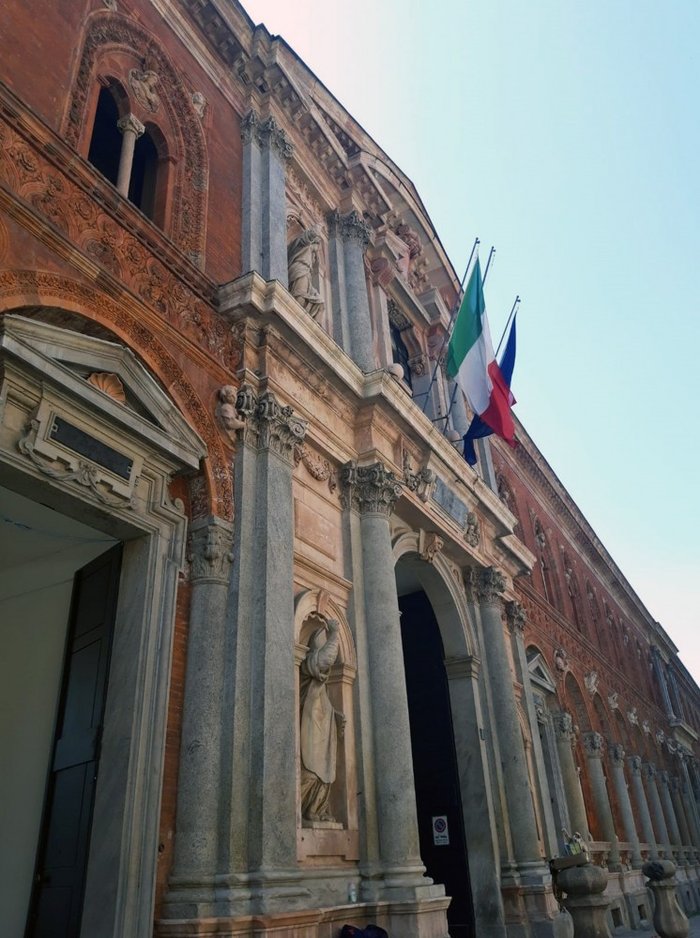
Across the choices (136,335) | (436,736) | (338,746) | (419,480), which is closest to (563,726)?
(436,736)

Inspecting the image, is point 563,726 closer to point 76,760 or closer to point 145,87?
point 76,760

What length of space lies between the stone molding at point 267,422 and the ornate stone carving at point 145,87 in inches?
126

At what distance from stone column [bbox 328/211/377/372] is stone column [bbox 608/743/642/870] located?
1294 cm

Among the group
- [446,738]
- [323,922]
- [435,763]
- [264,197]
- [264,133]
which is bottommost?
[323,922]

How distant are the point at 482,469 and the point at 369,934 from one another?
30.2ft

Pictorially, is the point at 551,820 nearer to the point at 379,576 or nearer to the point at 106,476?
the point at 379,576

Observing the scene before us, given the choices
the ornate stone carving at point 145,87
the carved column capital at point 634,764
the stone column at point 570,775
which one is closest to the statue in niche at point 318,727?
the ornate stone carving at point 145,87

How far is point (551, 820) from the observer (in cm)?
1232

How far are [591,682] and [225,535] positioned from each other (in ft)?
48.4

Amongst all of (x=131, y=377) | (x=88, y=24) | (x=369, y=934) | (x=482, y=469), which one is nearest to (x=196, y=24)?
(x=88, y=24)

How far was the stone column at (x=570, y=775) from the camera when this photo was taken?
14648 millimetres

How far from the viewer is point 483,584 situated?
12.0m

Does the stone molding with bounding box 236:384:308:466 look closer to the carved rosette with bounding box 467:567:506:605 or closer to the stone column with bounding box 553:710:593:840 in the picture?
the carved rosette with bounding box 467:567:506:605

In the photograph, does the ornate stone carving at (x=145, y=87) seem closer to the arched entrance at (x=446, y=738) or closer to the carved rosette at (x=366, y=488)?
the carved rosette at (x=366, y=488)
